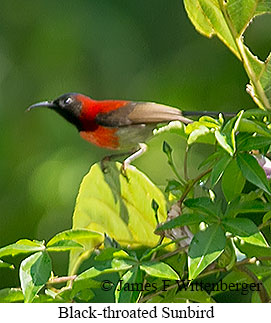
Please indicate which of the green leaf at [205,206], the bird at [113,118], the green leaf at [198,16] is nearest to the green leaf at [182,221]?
the green leaf at [205,206]

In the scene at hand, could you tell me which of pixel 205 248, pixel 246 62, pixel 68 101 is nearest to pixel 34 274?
pixel 205 248

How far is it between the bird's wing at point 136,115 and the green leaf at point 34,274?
794mm

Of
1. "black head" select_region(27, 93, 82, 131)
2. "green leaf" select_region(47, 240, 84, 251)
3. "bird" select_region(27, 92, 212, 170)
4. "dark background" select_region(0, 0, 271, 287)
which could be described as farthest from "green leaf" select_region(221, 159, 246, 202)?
"dark background" select_region(0, 0, 271, 287)

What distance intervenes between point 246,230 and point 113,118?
3.27ft

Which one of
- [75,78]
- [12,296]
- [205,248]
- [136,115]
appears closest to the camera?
[205,248]

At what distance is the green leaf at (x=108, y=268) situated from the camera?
25.0 inches

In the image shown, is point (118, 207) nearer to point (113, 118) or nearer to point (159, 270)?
point (159, 270)

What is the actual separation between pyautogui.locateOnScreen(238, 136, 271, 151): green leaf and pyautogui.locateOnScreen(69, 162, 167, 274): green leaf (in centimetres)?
16

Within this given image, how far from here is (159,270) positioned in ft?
2.06

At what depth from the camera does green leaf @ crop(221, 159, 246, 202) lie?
0.65 metres

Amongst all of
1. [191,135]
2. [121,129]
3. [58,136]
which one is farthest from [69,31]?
[191,135]

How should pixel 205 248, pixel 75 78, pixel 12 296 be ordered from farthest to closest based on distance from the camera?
pixel 75 78 → pixel 12 296 → pixel 205 248
